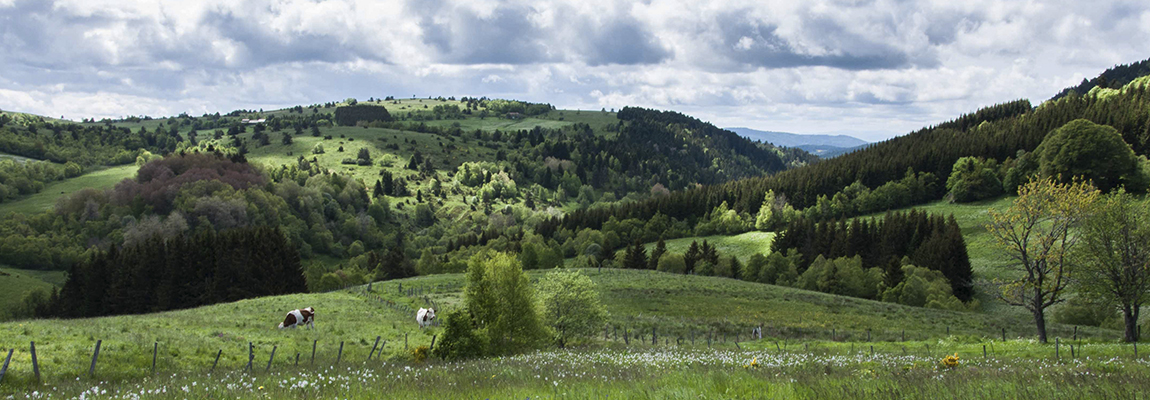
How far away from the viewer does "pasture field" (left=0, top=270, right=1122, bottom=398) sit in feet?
41.4

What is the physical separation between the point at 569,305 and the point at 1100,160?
4723 inches

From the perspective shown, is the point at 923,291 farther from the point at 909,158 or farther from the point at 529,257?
the point at 909,158

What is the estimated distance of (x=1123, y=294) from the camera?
109 feet

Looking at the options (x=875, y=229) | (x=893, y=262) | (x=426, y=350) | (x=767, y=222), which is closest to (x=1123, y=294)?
(x=426, y=350)

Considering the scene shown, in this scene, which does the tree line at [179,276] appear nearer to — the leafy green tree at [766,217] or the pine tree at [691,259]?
the pine tree at [691,259]

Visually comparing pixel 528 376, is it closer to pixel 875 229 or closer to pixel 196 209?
pixel 875 229

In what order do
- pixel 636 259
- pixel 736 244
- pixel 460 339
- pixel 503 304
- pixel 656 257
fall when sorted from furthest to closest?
pixel 736 244 < pixel 636 259 < pixel 656 257 < pixel 503 304 < pixel 460 339

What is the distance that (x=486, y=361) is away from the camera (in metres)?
18.5

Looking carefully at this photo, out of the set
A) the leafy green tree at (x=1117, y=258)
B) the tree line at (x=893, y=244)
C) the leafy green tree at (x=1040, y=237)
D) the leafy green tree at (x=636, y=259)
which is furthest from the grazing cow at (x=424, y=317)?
the leafy green tree at (x=636, y=259)

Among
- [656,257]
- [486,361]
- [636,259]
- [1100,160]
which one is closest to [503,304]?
[486,361]

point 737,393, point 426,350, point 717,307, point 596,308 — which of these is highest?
point 737,393

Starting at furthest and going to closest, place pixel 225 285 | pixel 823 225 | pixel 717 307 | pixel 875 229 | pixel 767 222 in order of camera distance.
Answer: pixel 767 222 < pixel 823 225 < pixel 875 229 < pixel 225 285 < pixel 717 307

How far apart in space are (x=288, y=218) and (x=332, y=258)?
17639mm

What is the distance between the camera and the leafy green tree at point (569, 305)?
3741 centimetres
